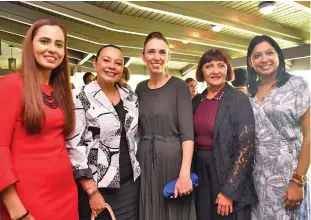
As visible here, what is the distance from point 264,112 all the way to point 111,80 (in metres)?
0.98

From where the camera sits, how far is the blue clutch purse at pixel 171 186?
185 centimetres

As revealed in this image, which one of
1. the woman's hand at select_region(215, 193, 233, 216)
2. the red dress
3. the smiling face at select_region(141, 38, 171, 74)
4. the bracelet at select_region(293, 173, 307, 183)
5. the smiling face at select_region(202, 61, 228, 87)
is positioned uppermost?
the smiling face at select_region(141, 38, 171, 74)

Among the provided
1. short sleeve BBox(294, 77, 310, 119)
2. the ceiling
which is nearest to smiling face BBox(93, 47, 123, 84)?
short sleeve BBox(294, 77, 310, 119)

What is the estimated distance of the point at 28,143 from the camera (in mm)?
1364

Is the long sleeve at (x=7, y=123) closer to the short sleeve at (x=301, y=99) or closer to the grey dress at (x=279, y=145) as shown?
the grey dress at (x=279, y=145)

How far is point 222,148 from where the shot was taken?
72.4 inches

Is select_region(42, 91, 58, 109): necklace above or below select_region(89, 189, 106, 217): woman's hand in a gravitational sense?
above

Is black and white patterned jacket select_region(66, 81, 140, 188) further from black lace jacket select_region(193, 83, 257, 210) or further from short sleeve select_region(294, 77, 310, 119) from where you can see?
short sleeve select_region(294, 77, 310, 119)

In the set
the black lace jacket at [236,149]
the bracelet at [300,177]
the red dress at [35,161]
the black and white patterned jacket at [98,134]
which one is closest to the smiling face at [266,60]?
the black lace jacket at [236,149]

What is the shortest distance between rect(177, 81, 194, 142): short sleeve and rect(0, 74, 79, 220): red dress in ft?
2.43

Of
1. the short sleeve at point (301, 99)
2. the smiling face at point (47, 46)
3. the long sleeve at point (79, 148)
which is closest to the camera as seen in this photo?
the smiling face at point (47, 46)

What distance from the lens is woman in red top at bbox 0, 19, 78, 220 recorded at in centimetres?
130

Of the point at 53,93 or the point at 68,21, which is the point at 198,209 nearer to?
the point at 53,93

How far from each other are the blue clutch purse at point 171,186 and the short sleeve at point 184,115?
25 cm
